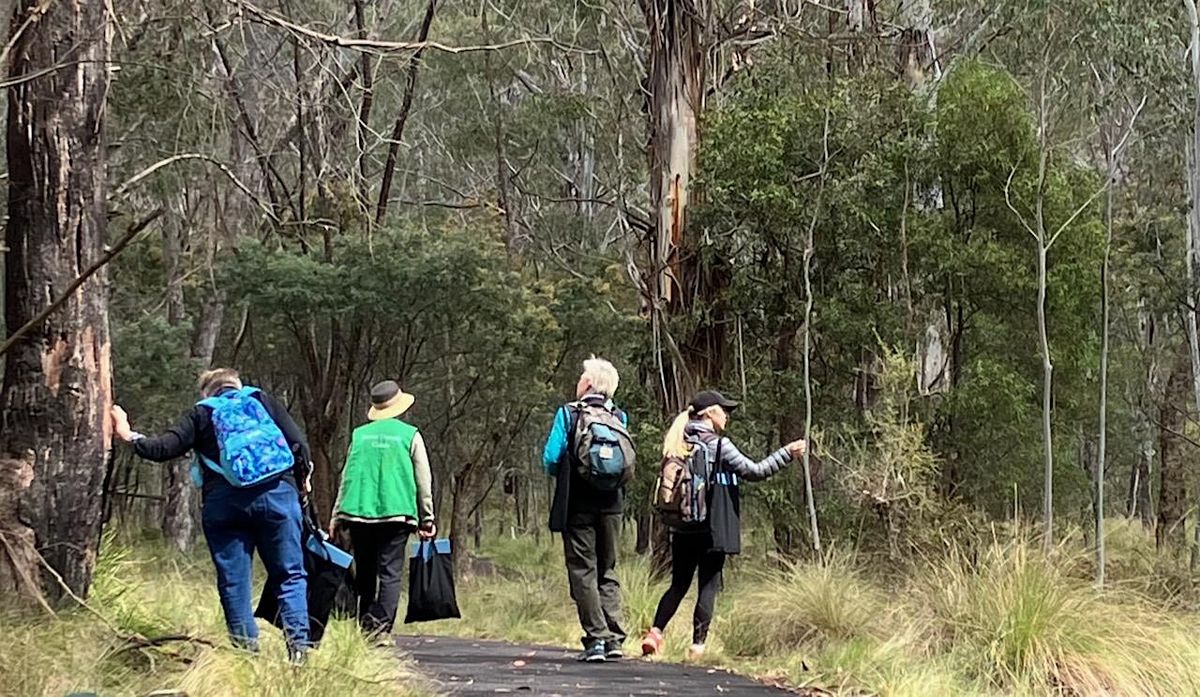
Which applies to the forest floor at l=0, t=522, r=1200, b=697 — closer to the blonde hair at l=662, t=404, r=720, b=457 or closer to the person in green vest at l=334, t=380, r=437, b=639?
the person in green vest at l=334, t=380, r=437, b=639

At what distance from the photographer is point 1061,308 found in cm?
1222

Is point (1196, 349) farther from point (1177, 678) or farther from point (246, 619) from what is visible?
point (246, 619)

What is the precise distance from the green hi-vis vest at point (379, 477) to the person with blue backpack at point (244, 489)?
116cm

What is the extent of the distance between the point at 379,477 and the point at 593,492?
3.66 ft

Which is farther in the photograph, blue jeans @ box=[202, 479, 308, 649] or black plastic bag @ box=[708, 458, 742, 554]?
black plastic bag @ box=[708, 458, 742, 554]

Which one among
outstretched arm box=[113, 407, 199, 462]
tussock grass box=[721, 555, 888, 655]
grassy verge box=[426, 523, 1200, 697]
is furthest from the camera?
tussock grass box=[721, 555, 888, 655]

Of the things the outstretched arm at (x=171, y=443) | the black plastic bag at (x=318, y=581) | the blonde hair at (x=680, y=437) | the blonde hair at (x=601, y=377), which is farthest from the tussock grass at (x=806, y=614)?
the outstretched arm at (x=171, y=443)

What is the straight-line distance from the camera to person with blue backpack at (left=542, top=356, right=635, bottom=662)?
6.96 meters

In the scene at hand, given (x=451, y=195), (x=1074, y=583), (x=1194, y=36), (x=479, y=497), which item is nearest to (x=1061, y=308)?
(x=1194, y=36)

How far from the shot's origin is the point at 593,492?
282 inches

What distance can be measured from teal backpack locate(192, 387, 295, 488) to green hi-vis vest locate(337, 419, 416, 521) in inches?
50.5

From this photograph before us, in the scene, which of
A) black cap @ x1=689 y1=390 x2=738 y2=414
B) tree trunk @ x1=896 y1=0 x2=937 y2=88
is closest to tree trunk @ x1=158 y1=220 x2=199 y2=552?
tree trunk @ x1=896 y1=0 x2=937 y2=88

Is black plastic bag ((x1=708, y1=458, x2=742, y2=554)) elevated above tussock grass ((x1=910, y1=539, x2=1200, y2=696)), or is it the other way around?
black plastic bag ((x1=708, y1=458, x2=742, y2=554))

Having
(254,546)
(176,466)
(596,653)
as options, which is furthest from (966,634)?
(176,466)
